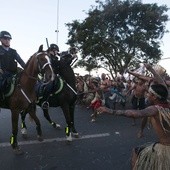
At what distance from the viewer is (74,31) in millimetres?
40250

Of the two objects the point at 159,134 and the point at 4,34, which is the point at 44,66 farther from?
the point at 159,134

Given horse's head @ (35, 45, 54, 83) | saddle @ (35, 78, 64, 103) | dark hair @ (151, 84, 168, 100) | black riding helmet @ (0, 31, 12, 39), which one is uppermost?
black riding helmet @ (0, 31, 12, 39)

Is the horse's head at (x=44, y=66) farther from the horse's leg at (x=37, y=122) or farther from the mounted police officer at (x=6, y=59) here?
the horse's leg at (x=37, y=122)

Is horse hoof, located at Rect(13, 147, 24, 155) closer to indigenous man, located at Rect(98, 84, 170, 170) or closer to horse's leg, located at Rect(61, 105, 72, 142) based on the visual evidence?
horse's leg, located at Rect(61, 105, 72, 142)

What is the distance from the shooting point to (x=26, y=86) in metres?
8.15

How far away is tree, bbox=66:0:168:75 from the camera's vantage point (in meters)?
38.4

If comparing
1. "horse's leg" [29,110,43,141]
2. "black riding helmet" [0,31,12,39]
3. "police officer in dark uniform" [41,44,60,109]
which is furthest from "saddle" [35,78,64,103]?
"black riding helmet" [0,31,12,39]

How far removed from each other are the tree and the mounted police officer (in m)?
29.9

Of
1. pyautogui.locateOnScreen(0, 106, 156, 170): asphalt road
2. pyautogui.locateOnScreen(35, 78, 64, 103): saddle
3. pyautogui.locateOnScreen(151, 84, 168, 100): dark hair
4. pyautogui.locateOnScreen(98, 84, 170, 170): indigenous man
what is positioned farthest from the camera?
pyautogui.locateOnScreen(35, 78, 64, 103): saddle

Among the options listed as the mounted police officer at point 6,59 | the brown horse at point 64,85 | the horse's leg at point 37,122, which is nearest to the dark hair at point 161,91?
the mounted police officer at point 6,59

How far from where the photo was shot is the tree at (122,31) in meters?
38.4

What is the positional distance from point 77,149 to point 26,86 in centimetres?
187

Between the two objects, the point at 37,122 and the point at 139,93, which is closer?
the point at 37,122

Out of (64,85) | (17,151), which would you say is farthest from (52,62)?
(17,151)
